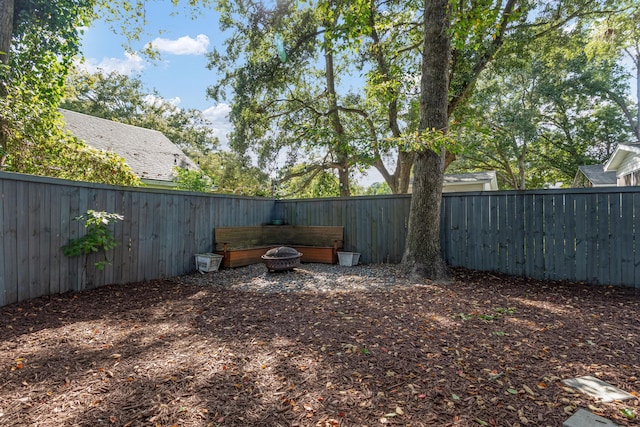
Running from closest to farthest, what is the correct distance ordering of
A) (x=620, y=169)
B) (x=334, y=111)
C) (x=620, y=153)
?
(x=620, y=153) → (x=334, y=111) → (x=620, y=169)

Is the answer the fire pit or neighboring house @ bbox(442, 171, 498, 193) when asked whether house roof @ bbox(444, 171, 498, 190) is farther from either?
the fire pit

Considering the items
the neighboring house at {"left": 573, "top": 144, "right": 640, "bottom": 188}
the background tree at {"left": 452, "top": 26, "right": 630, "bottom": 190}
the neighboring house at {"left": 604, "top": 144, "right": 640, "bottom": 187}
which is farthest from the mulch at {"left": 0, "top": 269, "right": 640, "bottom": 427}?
the background tree at {"left": 452, "top": 26, "right": 630, "bottom": 190}

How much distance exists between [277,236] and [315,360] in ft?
16.4

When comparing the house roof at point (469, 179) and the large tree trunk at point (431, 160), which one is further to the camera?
the house roof at point (469, 179)

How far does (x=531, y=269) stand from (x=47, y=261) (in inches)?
260

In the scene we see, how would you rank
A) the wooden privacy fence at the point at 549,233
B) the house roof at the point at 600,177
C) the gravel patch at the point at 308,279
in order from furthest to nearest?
the house roof at the point at 600,177 → the gravel patch at the point at 308,279 → the wooden privacy fence at the point at 549,233

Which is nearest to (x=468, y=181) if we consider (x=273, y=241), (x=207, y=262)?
(x=273, y=241)

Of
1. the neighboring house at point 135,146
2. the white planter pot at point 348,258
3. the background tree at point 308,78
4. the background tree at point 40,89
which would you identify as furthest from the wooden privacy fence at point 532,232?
the neighboring house at point 135,146

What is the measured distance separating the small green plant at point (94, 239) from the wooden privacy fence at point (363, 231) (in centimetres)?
11

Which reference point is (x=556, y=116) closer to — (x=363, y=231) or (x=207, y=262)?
(x=363, y=231)

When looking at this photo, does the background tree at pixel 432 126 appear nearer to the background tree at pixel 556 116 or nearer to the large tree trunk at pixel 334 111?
the large tree trunk at pixel 334 111

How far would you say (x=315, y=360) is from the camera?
2.15 m

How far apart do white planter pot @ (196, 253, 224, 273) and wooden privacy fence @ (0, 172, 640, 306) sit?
0.15m

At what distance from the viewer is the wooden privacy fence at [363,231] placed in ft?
11.6
